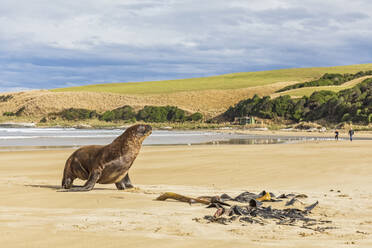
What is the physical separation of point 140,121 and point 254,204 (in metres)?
86.1

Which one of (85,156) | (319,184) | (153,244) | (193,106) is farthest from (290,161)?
(193,106)

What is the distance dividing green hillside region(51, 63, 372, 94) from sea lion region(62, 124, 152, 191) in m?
126

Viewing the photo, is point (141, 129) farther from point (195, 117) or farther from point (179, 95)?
point (179, 95)

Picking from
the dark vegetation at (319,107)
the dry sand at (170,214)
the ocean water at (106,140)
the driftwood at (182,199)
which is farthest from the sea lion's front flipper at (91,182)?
the dark vegetation at (319,107)

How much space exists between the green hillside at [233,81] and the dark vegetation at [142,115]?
120 feet

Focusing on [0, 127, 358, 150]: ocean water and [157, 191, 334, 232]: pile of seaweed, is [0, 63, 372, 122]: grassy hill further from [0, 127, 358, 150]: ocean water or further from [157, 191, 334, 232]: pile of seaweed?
[157, 191, 334, 232]: pile of seaweed

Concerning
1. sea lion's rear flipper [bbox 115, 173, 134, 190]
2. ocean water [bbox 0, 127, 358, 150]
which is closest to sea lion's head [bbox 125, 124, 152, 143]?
sea lion's rear flipper [bbox 115, 173, 134, 190]

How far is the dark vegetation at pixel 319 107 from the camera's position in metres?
60.9

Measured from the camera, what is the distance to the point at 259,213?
7504 millimetres

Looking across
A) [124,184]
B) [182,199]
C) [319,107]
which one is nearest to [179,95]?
[319,107]

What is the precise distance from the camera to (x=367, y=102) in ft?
203

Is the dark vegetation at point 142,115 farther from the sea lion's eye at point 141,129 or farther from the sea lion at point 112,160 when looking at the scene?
the sea lion's eye at point 141,129

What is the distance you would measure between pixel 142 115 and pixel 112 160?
280 ft

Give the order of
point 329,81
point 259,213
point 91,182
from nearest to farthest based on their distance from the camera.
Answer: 1. point 259,213
2. point 91,182
3. point 329,81
